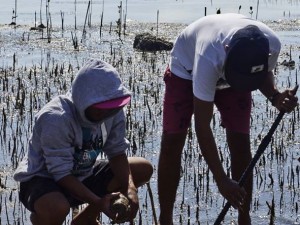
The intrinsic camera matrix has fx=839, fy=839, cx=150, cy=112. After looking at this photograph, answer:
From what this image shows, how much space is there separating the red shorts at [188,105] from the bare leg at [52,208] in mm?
1026

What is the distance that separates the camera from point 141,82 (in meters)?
10.9

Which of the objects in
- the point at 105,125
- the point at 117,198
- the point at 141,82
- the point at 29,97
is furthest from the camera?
the point at 141,82

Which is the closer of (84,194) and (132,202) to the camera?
(84,194)

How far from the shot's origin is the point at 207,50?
179 inches

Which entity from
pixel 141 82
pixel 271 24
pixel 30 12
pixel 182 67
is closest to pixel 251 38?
pixel 182 67

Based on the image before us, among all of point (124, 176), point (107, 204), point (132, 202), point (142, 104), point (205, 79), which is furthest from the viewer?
point (142, 104)

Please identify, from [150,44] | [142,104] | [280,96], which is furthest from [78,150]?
[150,44]

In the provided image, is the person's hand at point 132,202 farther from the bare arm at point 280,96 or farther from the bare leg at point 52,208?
the bare arm at point 280,96

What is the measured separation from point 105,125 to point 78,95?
1.18 ft

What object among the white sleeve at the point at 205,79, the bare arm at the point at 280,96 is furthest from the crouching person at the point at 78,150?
the bare arm at the point at 280,96

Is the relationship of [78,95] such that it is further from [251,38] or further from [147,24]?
[147,24]

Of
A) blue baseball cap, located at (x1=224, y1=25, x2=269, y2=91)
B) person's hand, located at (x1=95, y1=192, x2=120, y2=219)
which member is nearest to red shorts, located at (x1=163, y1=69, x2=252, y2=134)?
blue baseball cap, located at (x1=224, y1=25, x2=269, y2=91)

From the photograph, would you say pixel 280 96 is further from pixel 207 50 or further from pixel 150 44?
pixel 150 44

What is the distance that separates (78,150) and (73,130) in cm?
16
